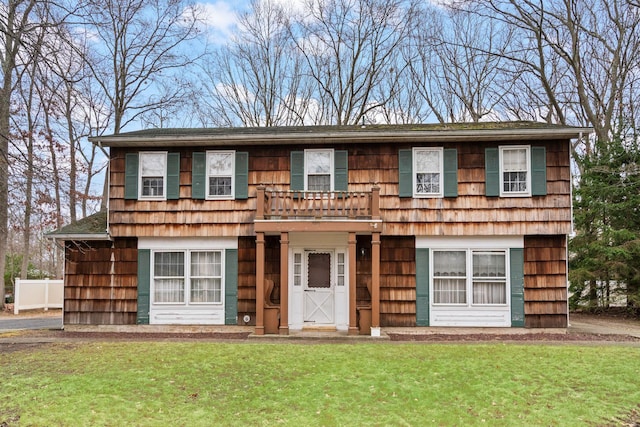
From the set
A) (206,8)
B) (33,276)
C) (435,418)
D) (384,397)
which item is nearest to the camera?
(435,418)

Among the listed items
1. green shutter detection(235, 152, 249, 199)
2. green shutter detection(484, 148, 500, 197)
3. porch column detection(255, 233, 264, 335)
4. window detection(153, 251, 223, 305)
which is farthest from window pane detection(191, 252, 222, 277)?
green shutter detection(484, 148, 500, 197)

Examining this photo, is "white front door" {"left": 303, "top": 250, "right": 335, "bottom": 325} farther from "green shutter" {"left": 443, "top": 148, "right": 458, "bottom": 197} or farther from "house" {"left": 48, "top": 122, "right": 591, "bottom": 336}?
"green shutter" {"left": 443, "top": 148, "right": 458, "bottom": 197}

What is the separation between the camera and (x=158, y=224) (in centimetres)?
1345

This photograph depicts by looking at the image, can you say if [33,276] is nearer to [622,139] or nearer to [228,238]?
[228,238]

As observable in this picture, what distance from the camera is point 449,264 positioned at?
519 inches

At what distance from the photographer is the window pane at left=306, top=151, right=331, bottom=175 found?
44.1 ft

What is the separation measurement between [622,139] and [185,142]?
49.7ft

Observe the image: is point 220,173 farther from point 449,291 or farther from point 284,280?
point 449,291

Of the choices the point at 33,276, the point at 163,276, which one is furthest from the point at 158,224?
the point at 33,276

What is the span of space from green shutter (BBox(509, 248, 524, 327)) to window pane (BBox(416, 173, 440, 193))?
8.44ft

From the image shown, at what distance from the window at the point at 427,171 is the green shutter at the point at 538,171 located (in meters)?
2.35

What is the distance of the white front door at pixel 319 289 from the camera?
13430 millimetres

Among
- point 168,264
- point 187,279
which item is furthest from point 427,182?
point 168,264

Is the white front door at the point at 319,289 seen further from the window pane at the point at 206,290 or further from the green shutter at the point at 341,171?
the window pane at the point at 206,290
